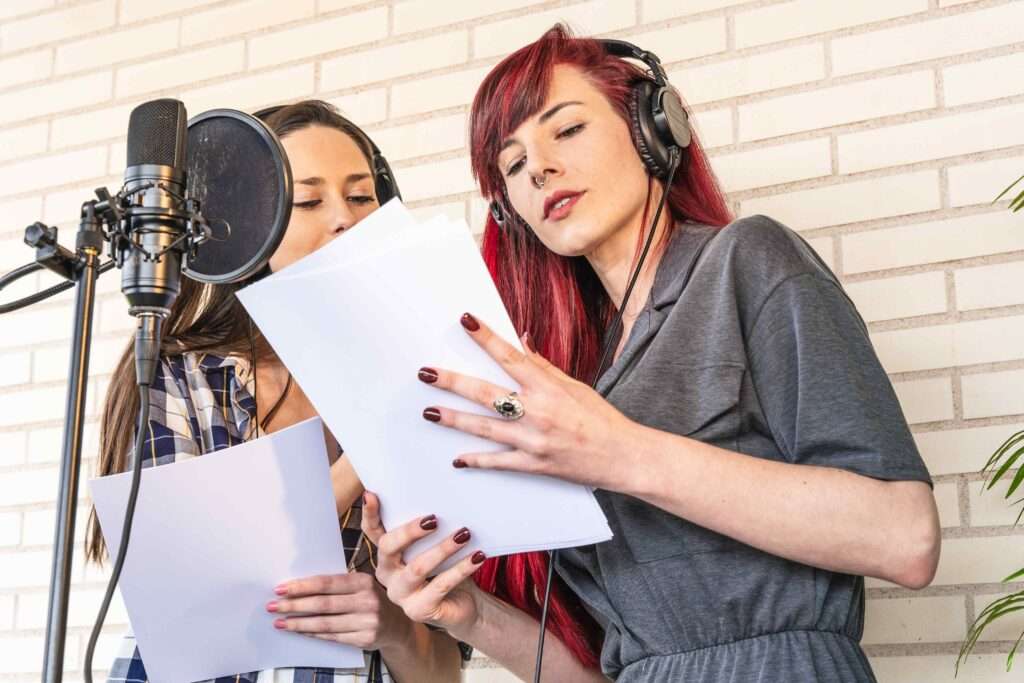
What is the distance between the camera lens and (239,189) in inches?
47.0

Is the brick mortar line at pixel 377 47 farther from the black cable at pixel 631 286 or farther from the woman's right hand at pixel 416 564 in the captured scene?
the woman's right hand at pixel 416 564

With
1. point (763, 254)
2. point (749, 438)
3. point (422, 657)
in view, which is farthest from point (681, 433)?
point (422, 657)

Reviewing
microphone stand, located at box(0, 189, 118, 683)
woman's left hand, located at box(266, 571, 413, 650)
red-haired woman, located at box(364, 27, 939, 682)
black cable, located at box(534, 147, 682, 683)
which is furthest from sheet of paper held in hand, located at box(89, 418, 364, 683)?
microphone stand, located at box(0, 189, 118, 683)

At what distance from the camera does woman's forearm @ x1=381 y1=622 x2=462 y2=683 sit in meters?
1.65

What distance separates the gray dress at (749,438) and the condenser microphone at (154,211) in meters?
0.54

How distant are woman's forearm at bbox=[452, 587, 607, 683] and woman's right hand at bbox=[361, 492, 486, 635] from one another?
4.3 inches

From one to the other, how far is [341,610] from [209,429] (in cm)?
30

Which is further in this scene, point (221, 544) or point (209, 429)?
point (209, 429)

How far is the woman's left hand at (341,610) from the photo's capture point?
4.98 feet

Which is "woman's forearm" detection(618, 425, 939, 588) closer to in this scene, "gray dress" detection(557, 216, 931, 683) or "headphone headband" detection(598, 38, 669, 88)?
"gray dress" detection(557, 216, 931, 683)

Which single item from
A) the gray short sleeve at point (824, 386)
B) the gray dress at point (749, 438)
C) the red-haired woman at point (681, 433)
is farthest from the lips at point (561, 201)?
the gray short sleeve at point (824, 386)

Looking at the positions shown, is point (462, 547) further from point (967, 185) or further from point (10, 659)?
point (10, 659)

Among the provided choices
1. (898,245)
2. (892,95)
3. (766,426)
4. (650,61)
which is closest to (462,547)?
(766,426)

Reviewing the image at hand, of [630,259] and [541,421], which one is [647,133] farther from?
[541,421]
